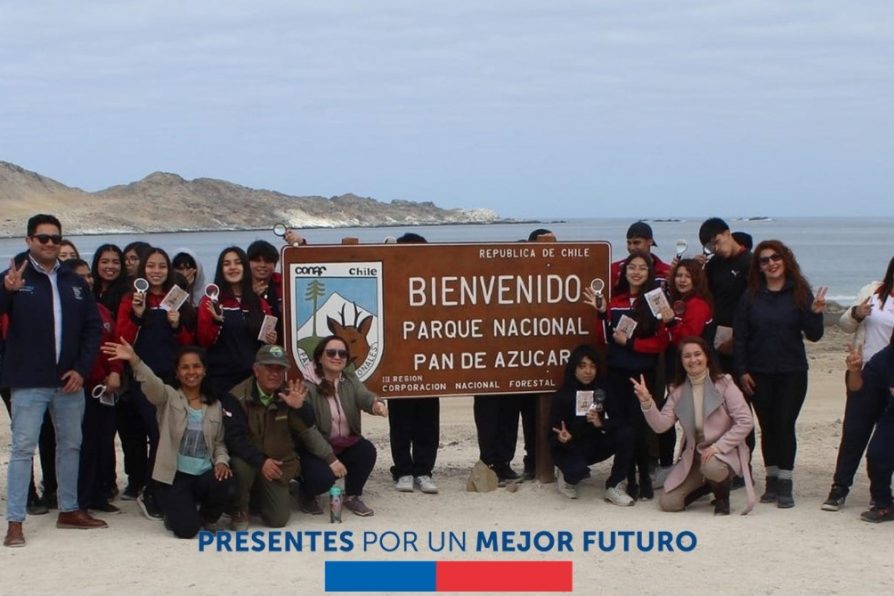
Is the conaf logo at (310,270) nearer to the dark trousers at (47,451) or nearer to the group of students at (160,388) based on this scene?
the group of students at (160,388)

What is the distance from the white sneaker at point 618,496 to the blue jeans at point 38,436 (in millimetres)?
3591

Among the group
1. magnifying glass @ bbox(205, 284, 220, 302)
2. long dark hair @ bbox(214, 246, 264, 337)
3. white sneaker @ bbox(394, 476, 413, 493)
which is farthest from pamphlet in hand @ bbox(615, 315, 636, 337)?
magnifying glass @ bbox(205, 284, 220, 302)

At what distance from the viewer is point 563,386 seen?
25.5ft

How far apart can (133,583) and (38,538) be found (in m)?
1.19

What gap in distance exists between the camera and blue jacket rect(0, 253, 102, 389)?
21.0 ft

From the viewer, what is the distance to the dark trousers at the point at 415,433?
26.2 ft

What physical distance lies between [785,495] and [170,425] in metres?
4.17

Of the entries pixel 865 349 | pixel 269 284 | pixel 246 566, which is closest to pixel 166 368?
pixel 269 284

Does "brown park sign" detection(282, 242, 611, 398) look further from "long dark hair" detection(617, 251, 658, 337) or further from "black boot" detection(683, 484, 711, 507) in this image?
"black boot" detection(683, 484, 711, 507)

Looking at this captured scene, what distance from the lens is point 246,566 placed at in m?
6.07

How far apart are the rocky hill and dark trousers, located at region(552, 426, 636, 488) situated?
11632 cm

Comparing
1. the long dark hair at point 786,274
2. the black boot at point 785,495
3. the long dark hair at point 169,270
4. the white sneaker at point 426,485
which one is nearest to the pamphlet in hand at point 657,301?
the long dark hair at point 786,274

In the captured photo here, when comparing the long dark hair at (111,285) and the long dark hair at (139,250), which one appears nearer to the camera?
the long dark hair at (139,250)

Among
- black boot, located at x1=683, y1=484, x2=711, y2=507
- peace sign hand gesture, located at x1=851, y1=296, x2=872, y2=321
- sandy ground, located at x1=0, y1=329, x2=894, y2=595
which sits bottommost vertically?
sandy ground, located at x1=0, y1=329, x2=894, y2=595
